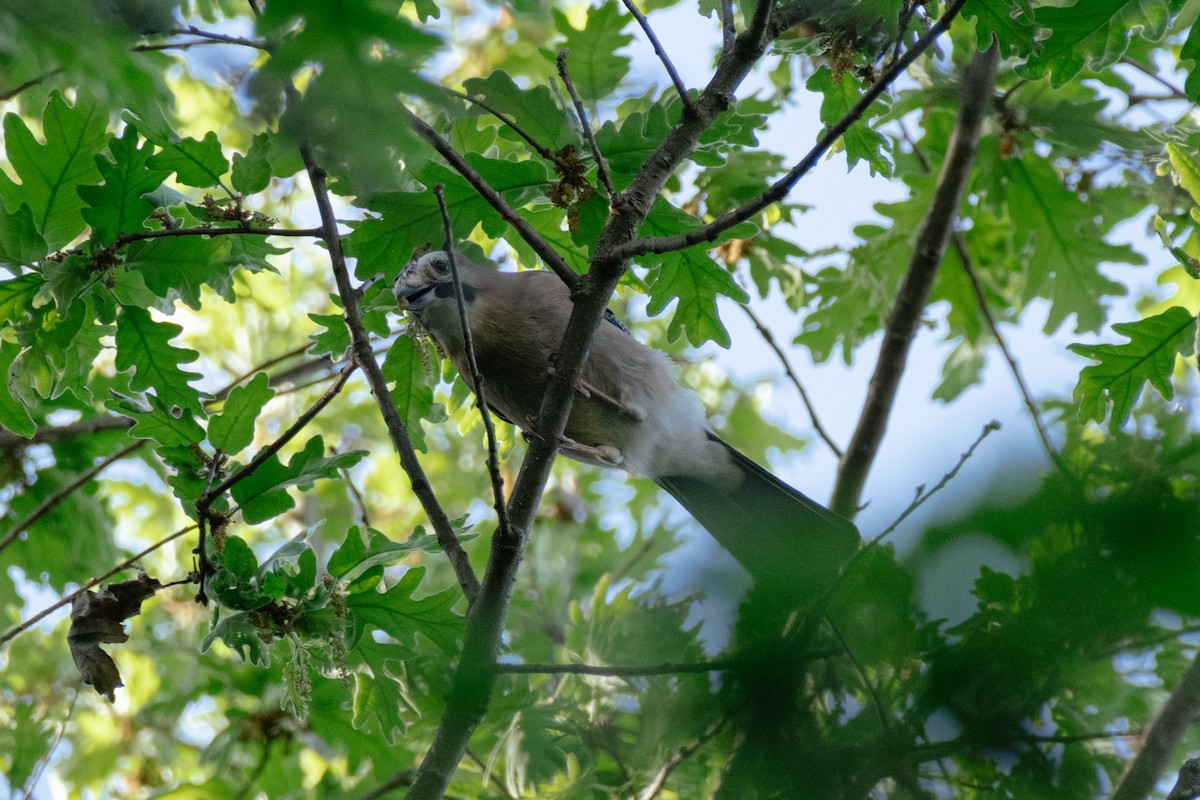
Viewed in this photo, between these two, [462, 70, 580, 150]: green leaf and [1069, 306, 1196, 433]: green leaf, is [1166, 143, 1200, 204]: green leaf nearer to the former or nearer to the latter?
[1069, 306, 1196, 433]: green leaf

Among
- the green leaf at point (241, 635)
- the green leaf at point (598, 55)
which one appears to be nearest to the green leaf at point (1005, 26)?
the green leaf at point (598, 55)

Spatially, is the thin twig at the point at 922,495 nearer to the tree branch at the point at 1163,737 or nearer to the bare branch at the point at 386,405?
the tree branch at the point at 1163,737

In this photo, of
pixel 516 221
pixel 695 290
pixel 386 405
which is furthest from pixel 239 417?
pixel 695 290

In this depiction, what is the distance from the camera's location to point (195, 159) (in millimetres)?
3006

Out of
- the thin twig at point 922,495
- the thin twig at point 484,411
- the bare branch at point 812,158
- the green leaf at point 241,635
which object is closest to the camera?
the thin twig at point 922,495

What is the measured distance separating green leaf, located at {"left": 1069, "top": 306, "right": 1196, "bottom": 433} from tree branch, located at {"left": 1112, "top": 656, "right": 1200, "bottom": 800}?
96 centimetres

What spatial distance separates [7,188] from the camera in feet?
9.69

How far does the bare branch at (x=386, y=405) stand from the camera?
2.87 metres

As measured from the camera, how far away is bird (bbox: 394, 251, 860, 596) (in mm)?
4238

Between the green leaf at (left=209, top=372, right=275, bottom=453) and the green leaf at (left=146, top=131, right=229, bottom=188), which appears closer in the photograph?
the green leaf at (left=209, top=372, right=275, bottom=453)

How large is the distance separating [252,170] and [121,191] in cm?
33

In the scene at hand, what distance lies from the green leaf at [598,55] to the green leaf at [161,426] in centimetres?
158

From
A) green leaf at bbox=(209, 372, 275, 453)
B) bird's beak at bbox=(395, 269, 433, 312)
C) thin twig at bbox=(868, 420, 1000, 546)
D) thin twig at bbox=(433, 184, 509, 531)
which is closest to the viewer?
thin twig at bbox=(868, 420, 1000, 546)

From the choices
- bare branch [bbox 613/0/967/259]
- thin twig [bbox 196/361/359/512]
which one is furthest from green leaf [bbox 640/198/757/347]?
thin twig [bbox 196/361/359/512]
